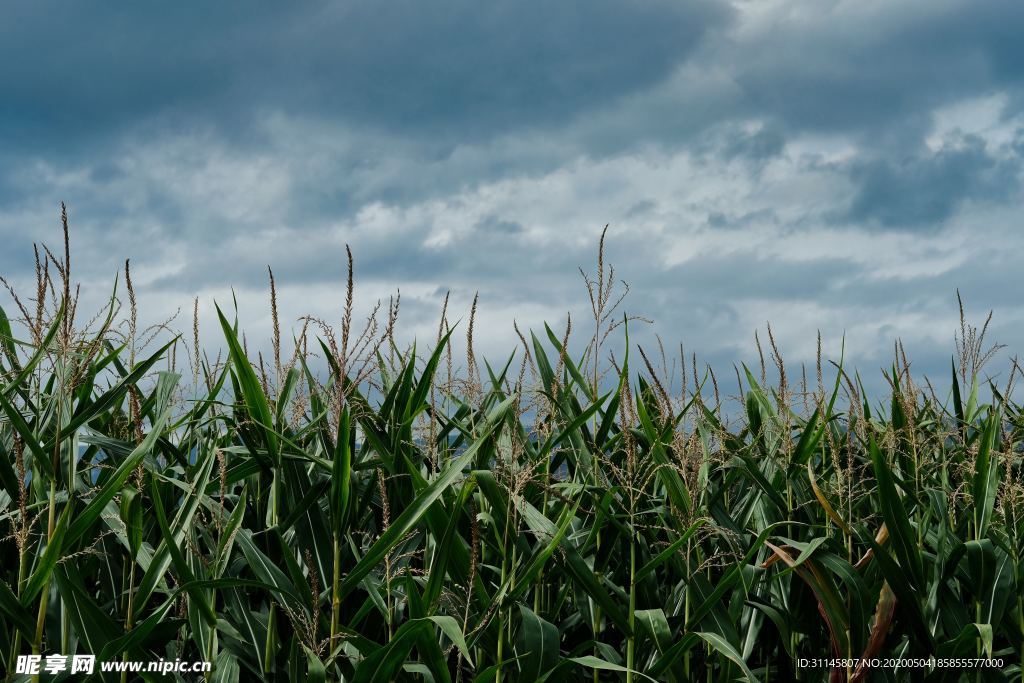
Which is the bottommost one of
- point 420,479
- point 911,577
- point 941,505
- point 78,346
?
point 911,577

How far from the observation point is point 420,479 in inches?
79.7

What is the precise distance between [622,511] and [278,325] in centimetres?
131

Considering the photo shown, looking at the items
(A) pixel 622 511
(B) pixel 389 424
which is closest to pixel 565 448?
(A) pixel 622 511

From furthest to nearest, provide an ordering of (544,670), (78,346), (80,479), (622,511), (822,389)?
(822,389) → (622,511) → (80,479) → (78,346) → (544,670)

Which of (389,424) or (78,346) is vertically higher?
(78,346)

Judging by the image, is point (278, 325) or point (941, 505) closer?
point (278, 325)

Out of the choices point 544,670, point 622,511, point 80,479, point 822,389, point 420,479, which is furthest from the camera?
point 822,389

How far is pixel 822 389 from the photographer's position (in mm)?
3379

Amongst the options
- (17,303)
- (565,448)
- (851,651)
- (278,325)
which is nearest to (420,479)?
(278,325)

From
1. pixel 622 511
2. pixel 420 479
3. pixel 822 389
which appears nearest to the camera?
pixel 420 479

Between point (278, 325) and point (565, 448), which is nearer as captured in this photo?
→ point (278, 325)

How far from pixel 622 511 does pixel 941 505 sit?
1.20 m

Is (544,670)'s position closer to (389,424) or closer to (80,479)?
(389,424)

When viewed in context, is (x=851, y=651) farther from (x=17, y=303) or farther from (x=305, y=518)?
(x=17, y=303)
